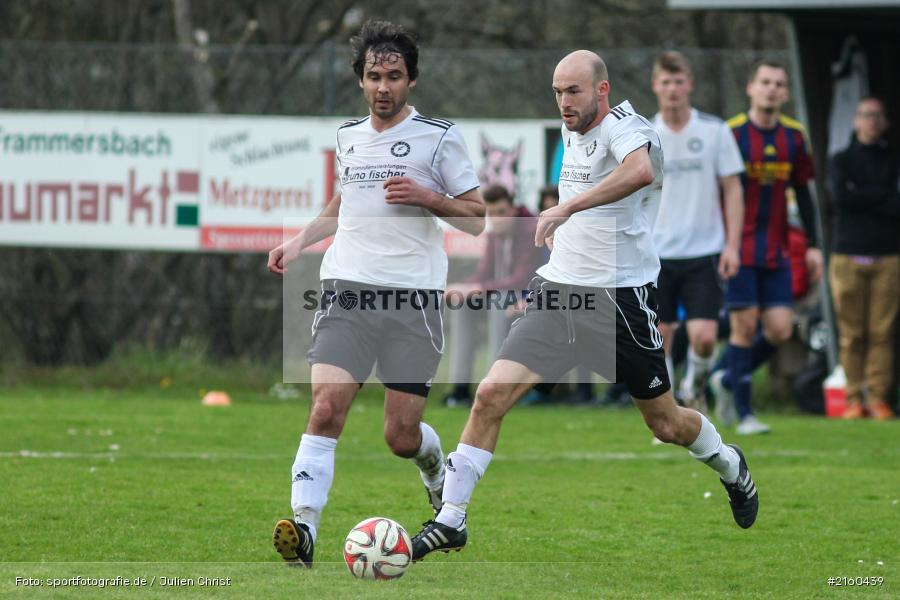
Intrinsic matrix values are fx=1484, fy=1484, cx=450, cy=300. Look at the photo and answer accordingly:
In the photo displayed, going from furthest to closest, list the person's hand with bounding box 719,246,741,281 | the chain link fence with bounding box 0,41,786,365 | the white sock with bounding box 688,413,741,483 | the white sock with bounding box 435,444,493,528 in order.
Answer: the chain link fence with bounding box 0,41,786,365 < the person's hand with bounding box 719,246,741,281 < the white sock with bounding box 688,413,741,483 < the white sock with bounding box 435,444,493,528

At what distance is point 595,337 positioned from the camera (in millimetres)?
6621

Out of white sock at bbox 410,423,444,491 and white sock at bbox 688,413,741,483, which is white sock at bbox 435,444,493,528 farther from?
white sock at bbox 688,413,741,483

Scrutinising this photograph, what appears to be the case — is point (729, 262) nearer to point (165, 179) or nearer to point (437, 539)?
point (437, 539)

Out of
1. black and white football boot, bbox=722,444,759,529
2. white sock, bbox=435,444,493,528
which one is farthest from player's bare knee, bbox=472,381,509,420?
black and white football boot, bbox=722,444,759,529

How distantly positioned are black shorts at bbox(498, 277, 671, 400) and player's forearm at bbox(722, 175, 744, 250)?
153 inches

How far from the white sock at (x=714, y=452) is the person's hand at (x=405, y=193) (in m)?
1.68

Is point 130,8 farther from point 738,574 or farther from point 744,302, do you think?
point 738,574

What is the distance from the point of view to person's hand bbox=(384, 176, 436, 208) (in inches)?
253

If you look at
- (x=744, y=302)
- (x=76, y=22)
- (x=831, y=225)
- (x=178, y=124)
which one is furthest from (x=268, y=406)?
(x=76, y=22)

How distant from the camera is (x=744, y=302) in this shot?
1110 cm

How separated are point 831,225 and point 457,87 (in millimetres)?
3888

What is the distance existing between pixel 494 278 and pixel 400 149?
23.1 feet

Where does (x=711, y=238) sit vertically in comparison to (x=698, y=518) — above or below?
above

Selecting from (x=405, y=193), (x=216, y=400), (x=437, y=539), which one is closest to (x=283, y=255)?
(x=405, y=193)
